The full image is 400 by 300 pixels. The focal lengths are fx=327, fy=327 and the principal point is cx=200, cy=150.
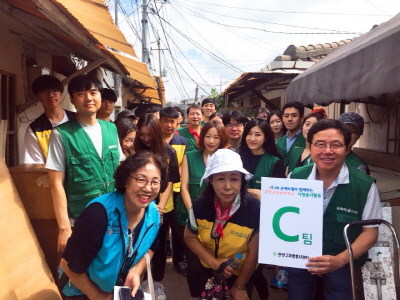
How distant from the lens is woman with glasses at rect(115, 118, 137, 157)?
11.7 ft

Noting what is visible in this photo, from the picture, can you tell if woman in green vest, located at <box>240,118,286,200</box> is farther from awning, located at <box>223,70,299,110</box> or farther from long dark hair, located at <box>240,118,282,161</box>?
awning, located at <box>223,70,299,110</box>

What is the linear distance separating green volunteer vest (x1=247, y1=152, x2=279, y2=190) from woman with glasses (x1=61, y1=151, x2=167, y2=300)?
1.34m

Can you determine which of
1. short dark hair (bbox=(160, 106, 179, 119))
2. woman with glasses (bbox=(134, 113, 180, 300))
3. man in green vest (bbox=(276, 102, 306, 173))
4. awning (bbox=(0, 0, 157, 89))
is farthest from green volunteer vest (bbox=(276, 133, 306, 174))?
awning (bbox=(0, 0, 157, 89))

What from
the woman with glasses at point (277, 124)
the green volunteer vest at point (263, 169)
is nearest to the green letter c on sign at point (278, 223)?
the green volunteer vest at point (263, 169)

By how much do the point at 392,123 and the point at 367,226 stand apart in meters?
5.00

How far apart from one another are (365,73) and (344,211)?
1390 mm

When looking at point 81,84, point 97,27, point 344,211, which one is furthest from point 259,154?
point 97,27

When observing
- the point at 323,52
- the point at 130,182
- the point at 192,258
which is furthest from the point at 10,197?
the point at 323,52

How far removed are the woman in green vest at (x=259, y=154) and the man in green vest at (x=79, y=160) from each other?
4.56 feet

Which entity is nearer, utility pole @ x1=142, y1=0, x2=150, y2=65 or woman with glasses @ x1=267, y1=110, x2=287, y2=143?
woman with glasses @ x1=267, y1=110, x2=287, y2=143

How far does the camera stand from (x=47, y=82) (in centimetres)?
312

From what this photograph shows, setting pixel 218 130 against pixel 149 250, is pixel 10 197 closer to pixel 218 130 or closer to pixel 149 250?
pixel 149 250

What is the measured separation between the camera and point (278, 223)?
2031 millimetres

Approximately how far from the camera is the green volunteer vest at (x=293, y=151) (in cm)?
367
